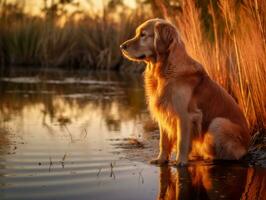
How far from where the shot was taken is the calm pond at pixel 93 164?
14.8ft

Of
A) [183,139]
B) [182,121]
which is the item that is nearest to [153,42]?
[182,121]

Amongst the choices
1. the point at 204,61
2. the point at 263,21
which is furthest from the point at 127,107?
the point at 263,21

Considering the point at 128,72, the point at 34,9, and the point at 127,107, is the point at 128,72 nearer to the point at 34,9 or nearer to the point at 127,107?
the point at 34,9

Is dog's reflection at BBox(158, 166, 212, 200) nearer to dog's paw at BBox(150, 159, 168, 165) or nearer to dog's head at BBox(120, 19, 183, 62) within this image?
dog's paw at BBox(150, 159, 168, 165)

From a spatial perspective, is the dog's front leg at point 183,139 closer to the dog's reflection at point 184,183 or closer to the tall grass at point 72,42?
the dog's reflection at point 184,183

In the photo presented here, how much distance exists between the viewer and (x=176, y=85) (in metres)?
5.68

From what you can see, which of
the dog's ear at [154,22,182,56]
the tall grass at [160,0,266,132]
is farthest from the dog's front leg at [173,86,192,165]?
the tall grass at [160,0,266,132]

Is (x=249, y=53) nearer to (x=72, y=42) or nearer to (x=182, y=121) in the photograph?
(x=182, y=121)

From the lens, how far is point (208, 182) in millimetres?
4934

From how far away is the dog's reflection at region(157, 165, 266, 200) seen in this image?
14.8 ft

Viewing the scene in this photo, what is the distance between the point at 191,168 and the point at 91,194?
142 cm

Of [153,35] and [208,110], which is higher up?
[153,35]

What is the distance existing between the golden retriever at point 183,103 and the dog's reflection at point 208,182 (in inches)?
10.6

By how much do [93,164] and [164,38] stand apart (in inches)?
53.0
